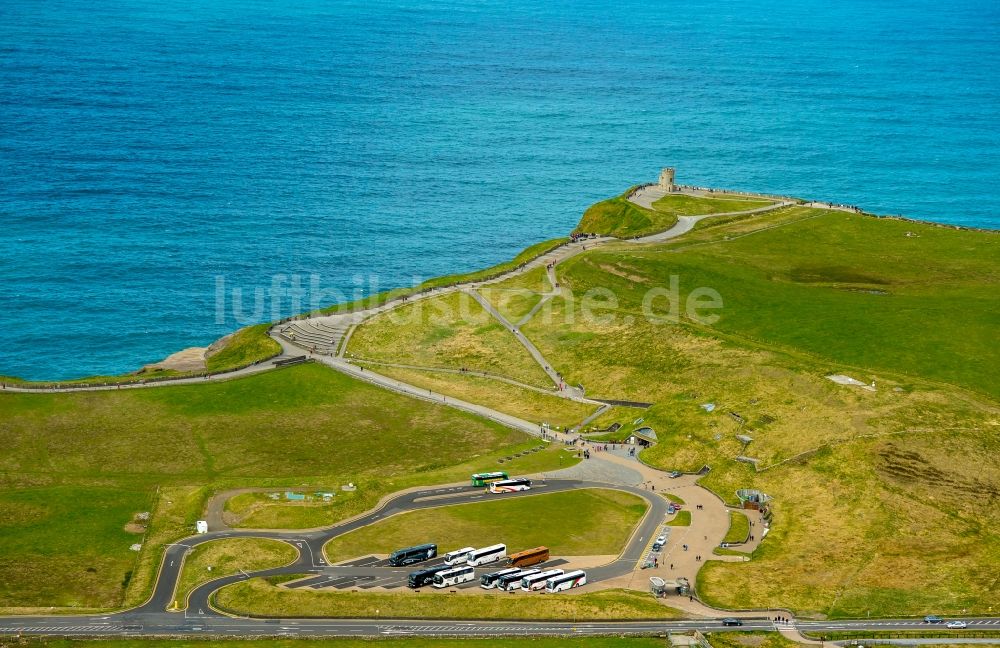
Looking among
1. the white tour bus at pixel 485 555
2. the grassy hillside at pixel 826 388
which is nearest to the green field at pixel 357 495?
the grassy hillside at pixel 826 388

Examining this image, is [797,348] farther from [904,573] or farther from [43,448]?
[43,448]

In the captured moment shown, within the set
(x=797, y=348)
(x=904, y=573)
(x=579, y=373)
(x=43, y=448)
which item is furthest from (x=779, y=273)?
(x=43, y=448)

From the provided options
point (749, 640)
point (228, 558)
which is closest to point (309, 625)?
point (228, 558)

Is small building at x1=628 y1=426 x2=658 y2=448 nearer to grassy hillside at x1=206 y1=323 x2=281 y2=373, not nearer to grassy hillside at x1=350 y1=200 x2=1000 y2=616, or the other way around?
grassy hillside at x1=350 y1=200 x2=1000 y2=616

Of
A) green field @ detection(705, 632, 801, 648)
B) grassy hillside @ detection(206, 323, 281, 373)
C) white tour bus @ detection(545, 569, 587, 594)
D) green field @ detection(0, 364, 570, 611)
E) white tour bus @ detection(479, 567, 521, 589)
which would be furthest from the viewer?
grassy hillside @ detection(206, 323, 281, 373)

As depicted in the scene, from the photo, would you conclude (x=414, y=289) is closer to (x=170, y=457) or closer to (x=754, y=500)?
(x=170, y=457)

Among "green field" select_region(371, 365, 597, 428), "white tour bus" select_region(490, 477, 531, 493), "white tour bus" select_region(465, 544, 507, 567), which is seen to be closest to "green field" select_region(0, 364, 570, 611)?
"green field" select_region(371, 365, 597, 428)
